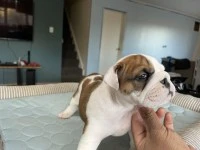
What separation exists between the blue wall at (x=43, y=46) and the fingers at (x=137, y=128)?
314 centimetres

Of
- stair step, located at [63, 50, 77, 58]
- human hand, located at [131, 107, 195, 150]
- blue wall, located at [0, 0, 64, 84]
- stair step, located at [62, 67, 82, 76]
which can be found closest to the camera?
human hand, located at [131, 107, 195, 150]

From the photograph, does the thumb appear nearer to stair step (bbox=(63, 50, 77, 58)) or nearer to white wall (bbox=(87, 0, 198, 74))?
white wall (bbox=(87, 0, 198, 74))

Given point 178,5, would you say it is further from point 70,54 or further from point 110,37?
point 70,54

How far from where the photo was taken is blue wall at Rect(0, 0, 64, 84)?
11.0ft

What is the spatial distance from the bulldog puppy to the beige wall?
347cm

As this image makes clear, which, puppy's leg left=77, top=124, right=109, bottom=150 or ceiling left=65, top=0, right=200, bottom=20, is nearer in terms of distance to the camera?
puppy's leg left=77, top=124, right=109, bottom=150

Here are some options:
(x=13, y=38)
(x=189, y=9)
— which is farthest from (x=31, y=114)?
(x=189, y=9)

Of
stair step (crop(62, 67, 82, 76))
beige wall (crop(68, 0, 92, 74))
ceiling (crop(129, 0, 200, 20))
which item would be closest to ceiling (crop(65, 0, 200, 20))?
ceiling (crop(129, 0, 200, 20))

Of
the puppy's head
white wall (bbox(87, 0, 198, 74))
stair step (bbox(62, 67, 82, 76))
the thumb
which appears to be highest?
white wall (bbox(87, 0, 198, 74))

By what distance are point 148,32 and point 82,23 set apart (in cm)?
182

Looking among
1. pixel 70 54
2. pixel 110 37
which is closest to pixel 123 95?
pixel 110 37

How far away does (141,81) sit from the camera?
646 mm

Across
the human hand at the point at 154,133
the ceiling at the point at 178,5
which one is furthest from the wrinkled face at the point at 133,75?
the ceiling at the point at 178,5

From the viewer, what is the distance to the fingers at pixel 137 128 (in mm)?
690
